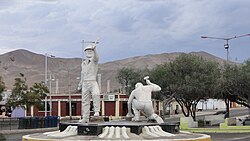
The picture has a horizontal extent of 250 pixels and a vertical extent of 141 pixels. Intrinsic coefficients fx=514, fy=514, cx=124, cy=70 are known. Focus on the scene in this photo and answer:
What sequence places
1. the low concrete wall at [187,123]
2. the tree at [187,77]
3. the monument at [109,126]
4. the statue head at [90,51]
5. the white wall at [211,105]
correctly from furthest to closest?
the white wall at [211,105], the low concrete wall at [187,123], the tree at [187,77], the statue head at [90,51], the monument at [109,126]

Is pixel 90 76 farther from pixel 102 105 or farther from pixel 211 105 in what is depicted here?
pixel 211 105

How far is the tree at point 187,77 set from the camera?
138 feet

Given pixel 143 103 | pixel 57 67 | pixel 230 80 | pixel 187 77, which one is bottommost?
pixel 143 103

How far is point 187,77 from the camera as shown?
138 ft

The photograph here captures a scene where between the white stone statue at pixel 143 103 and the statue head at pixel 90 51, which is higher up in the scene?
the statue head at pixel 90 51

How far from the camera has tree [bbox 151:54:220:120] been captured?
42000mm

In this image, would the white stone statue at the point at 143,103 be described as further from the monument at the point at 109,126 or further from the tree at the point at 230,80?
the tree at the point at 230,80

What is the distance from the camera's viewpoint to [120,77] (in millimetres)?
82750

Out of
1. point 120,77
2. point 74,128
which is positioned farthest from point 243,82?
point 120,77

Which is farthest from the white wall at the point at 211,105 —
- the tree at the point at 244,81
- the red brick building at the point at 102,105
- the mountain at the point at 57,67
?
the tree at the point at 244,81

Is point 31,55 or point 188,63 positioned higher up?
point 31,55

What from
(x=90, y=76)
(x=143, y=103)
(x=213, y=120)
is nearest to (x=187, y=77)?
(x=213, y=120)

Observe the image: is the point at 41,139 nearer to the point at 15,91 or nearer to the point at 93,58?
the point at 93,58

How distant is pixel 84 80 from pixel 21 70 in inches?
5994
